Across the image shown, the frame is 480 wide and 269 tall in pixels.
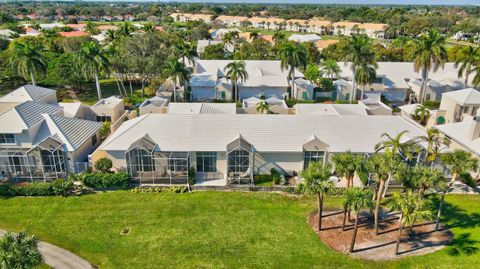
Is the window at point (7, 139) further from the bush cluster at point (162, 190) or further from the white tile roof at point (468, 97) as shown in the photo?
the white tile roof at point (468, 97)

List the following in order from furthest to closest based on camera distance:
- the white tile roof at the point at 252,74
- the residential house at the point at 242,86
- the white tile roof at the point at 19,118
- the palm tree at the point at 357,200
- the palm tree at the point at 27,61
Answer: the white tile roof at the point at 252,74 < the residential house at the point at 242,86 < the palm tree at the point at 27,61 < the white tile roof at the point at 19,118 < the palm tree at the point at 357,200

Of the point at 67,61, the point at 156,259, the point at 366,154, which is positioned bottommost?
the point at 156,259

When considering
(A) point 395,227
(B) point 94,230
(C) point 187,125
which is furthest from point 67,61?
(A) point 395,227

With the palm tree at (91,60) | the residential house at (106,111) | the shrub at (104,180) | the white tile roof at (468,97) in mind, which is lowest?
the shrub at (104,180)

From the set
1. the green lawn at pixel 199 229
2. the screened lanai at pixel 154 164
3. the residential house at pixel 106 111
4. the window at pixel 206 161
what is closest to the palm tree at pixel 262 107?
the window at pixel 206 161

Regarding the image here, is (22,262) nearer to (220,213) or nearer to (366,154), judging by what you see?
(220,213)

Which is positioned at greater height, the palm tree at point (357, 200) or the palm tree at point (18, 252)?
the palm tree at point (18, 252)
